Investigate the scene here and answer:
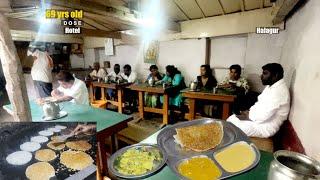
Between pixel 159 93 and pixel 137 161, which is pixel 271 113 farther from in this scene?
pixel 159 93

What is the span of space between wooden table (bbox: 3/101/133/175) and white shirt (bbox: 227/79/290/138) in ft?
5.45

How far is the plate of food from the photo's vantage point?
1224mm

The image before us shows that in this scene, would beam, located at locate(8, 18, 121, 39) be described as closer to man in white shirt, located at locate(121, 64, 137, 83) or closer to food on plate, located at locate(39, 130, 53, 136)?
man in white shirt, located at locate(121, 64, 137, 83)

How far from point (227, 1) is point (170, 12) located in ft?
4.49

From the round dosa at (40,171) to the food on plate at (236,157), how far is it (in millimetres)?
993

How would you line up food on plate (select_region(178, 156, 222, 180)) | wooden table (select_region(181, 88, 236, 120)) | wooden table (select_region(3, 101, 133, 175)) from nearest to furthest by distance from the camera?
food on plate (select_region(178, 156, 222, 180))
wooden table (select_region(3, 101, 133, 175))
wooden table (select_region(181, 88, 236, 120))

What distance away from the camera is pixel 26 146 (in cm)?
91

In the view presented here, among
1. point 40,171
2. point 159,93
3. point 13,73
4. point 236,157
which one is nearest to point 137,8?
point 159,93

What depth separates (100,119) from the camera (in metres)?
2.49

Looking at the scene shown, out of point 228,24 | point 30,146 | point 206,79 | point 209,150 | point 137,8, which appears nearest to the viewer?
point 30,146

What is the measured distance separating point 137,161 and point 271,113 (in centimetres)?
200

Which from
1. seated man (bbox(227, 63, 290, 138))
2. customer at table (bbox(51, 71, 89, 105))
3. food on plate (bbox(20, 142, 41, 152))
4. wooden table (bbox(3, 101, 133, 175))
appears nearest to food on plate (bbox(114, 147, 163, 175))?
food on plate (bbox(20, 142, 41, 152))

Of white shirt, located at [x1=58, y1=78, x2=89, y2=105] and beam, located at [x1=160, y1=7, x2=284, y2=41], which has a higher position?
beam, located at [x1=160, y1=7, x2=284, y2=41]

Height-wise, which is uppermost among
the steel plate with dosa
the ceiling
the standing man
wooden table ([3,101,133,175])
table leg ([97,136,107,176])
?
the ceiling
